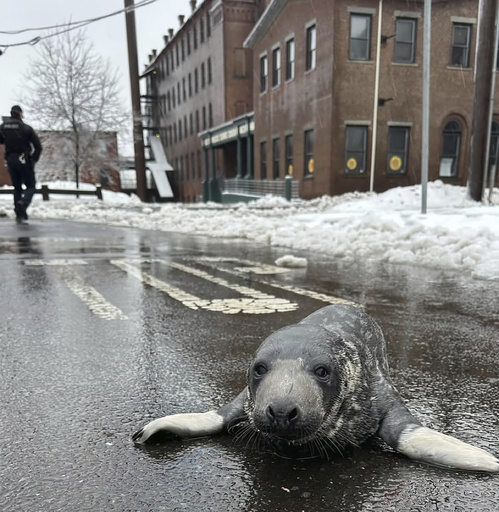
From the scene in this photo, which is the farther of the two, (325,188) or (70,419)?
(325,188)

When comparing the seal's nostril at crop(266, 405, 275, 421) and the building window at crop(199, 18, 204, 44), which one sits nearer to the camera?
the seal's nostril at crop(266, 405, 275, 421)

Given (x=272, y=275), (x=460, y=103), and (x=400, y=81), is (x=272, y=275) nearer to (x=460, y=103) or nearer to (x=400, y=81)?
(x=400, y=81)

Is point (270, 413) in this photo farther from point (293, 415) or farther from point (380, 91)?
point (380, 91)

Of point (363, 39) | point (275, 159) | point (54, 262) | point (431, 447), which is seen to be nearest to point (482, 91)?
point (363, 39)

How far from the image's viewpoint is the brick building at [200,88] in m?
36.1

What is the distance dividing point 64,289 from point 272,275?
8.40 feet

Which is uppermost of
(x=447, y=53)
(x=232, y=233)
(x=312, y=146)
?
(x=447, y=53)

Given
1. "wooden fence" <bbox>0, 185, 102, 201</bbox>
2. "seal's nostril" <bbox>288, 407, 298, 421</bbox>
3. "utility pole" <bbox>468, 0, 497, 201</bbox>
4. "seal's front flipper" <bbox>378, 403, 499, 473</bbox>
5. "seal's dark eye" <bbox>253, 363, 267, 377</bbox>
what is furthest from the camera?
"wooden fence" <bbox>0, 185, 102, 201</bbox>

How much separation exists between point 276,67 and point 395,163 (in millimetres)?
9149

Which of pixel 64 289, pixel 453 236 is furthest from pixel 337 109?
pixel 64 289

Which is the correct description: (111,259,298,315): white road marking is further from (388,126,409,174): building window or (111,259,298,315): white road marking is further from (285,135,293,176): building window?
(285,135,293,176): building window

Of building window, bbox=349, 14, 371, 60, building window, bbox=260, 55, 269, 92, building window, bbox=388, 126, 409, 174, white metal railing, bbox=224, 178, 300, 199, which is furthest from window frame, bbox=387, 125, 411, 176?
building window, bbox=260, 55, 269, 92

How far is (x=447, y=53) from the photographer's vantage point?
21.7 meters

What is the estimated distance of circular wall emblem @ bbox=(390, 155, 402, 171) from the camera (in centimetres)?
2191
